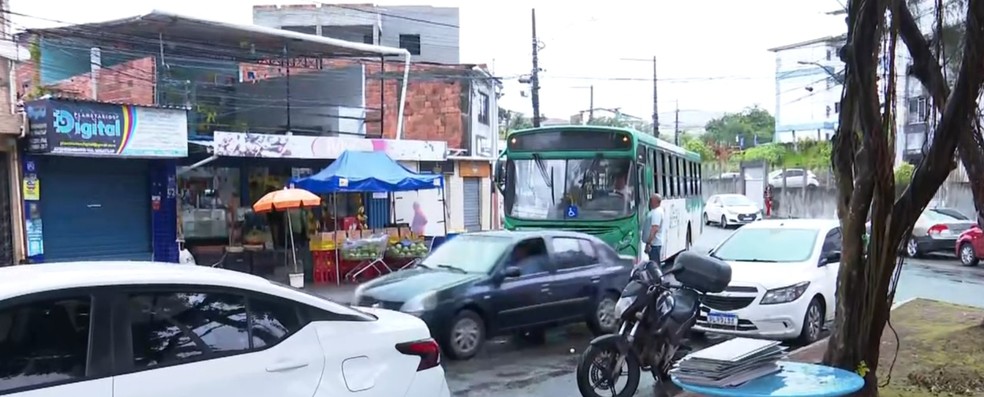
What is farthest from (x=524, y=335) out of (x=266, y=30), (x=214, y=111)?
(x=214, y=111)

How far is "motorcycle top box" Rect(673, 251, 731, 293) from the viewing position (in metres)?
6.83

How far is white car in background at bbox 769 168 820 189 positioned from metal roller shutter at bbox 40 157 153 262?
31.4 meters

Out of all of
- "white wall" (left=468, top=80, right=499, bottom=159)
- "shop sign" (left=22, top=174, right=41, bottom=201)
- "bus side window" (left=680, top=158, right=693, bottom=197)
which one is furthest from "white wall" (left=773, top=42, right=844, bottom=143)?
"shop sign" (left=22, top=174, right=41, bottom=201)

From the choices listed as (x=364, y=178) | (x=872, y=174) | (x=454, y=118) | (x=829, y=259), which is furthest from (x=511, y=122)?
(x=872, y=174)

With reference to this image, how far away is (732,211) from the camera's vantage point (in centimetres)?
3425

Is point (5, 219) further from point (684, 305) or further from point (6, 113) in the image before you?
A: point (684, 305)

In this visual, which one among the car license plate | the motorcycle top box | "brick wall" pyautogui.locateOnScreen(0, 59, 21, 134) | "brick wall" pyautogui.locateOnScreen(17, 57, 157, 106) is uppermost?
"brick wall" pyautogui.locateOnScreen(17, 57, 157, 106)

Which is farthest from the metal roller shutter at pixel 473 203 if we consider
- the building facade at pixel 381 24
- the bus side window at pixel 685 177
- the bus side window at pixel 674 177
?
the building facade at pixel 381 24

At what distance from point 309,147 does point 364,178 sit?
7.95ft

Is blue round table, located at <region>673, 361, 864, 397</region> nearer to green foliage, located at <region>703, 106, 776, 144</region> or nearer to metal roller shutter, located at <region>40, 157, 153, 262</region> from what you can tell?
metal roller shutter, located at <region>40, 157, 153, 262</region>

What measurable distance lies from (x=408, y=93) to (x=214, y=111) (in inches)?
380

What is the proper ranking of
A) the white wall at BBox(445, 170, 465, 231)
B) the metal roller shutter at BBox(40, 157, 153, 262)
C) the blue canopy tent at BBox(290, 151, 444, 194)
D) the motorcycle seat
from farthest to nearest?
the white wall at BBox(445, 170, 465, 231), the blue canopy tent at BBox(290, 151, 444, 194), the metal roller shutter at BBox(40, 157, 153, 262), the motorcycle seat

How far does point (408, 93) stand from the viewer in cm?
2911

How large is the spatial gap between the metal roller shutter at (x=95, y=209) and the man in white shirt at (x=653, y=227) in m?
9.51
